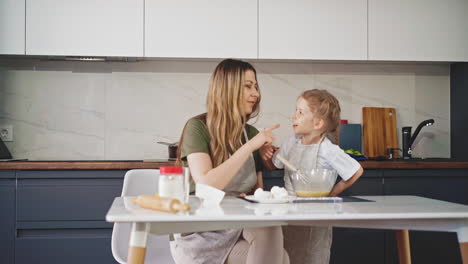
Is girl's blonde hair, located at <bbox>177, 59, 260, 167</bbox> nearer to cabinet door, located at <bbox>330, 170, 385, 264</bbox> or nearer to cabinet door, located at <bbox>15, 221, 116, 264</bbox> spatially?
cabinet door, located at <bbox>15, 221, 116, 264</bbox>

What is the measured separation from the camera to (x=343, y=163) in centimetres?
204

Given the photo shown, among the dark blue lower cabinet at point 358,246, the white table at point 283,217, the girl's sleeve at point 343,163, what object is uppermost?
the girl's sleeve at point 343,163

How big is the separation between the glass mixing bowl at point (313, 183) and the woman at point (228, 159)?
0.55 feet

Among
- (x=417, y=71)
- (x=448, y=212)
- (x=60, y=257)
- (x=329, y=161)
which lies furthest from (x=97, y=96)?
(x=448, y=212)

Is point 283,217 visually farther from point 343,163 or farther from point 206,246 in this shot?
point 343,163

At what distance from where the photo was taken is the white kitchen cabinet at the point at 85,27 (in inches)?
113

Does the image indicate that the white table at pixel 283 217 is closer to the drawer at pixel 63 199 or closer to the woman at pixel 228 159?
the woman at pixel 228 159

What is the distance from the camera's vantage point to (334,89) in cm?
339

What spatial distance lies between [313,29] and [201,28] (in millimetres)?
693

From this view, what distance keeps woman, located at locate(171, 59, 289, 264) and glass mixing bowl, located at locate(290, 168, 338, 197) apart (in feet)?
0.55

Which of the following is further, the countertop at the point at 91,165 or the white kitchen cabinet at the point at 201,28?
the white kitchen cabinet at the point at 201,28

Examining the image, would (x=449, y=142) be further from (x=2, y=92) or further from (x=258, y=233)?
(x=2, y=92)

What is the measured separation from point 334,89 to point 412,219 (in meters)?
2.14

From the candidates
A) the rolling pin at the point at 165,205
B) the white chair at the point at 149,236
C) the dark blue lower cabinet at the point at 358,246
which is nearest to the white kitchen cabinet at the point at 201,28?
A: the white chair at the point at 149,236
